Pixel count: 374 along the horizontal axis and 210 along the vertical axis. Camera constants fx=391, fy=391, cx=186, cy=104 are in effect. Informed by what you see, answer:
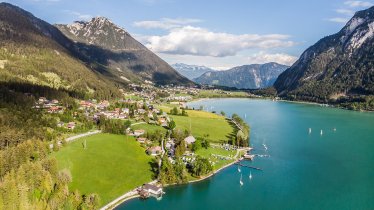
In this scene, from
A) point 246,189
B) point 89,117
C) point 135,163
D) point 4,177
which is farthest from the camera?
point 89,117

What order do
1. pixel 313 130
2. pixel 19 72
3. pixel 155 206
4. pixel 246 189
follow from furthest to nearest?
pixel 19 72 < pixel 313 130 < pixel 246 189 < pixel 155 206

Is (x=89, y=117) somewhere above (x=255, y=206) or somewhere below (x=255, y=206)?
above

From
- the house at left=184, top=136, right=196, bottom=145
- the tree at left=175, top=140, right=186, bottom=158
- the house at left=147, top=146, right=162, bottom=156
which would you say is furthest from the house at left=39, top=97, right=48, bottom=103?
the tree at left=175, top=140, right=186, bottom=158

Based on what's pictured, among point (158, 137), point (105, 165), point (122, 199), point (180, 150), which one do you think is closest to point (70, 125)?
point (158, 137)

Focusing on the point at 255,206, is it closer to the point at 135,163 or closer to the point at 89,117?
the point at 135,163

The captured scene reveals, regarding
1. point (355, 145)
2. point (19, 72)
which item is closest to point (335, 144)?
point (355, 145)

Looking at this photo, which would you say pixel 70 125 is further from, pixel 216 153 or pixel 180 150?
pixel 216 153
